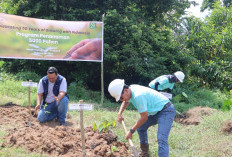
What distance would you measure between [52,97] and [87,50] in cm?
290

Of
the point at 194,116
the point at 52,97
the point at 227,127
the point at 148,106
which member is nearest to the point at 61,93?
the point at 52,97

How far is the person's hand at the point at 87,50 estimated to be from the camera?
7918 mm

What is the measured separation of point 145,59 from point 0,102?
5.82 m

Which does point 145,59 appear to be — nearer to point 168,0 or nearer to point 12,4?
point 168,0

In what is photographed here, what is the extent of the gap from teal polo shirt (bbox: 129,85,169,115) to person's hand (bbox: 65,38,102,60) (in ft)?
15.5

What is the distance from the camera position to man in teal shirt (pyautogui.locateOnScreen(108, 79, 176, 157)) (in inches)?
125

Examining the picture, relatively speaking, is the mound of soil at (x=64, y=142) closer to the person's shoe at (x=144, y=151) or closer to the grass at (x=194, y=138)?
the person's shoe at (x=144, y=151)

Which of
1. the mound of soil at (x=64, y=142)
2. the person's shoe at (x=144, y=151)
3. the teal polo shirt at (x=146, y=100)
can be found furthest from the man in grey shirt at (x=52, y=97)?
the teal polo shirt at (x=146, y=100)

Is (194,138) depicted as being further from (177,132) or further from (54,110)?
(54,110)

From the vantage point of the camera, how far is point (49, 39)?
776 cm

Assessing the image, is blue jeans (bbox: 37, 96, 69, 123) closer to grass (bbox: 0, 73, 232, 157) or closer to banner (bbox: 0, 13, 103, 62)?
grass (bbox: 0, 73, 232, 157)

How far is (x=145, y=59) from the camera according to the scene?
1015 centimetres

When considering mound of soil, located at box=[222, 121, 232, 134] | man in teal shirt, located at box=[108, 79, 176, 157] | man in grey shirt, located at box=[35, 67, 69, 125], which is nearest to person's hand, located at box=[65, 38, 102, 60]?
man in grey shirt, located at box=[35, 67, 69, 125]

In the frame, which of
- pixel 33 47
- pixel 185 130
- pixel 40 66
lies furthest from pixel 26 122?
pixel 40 66
